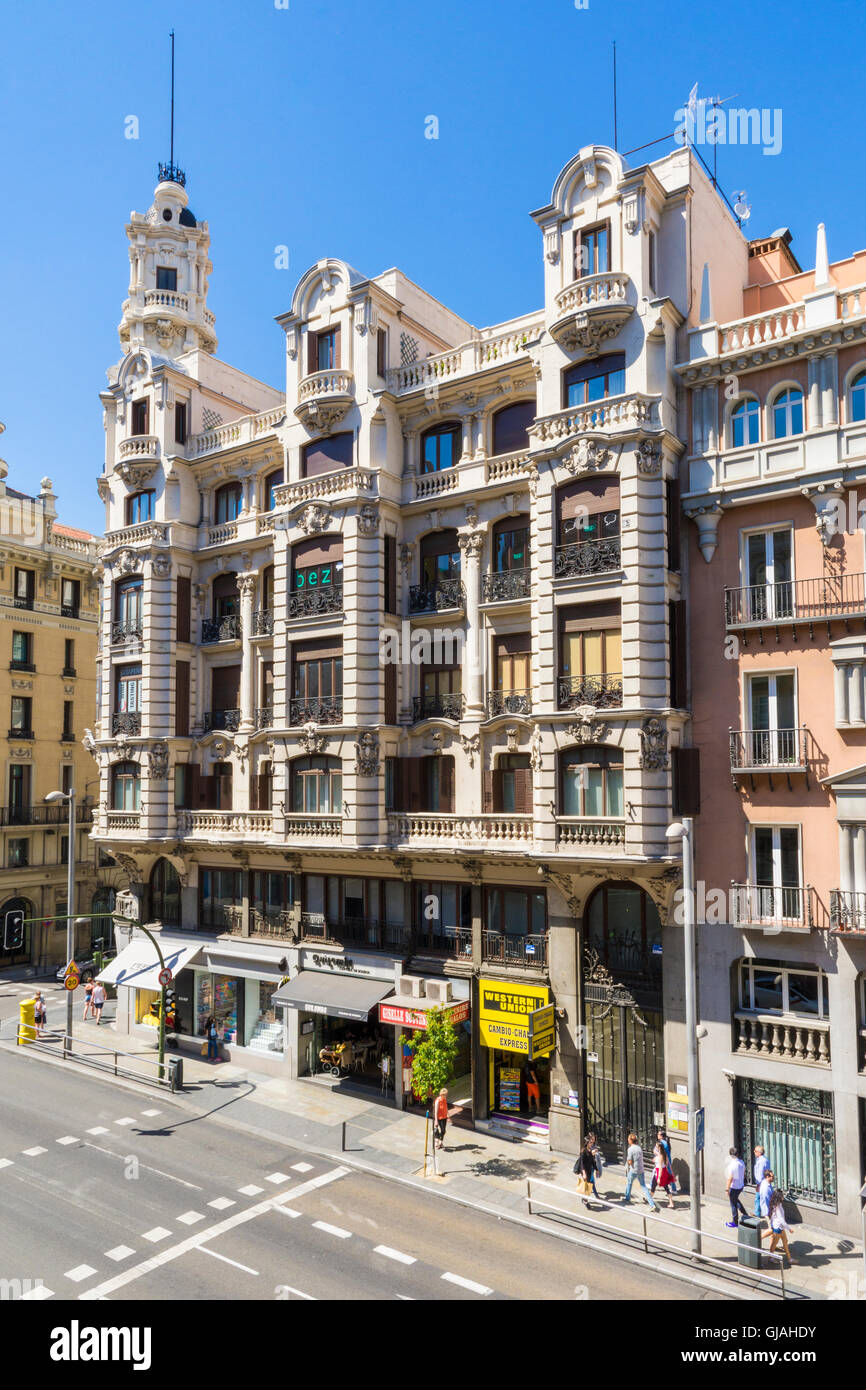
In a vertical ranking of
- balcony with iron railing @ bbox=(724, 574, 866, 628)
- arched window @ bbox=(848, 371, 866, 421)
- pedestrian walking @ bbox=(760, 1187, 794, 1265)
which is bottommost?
pedestrian walking @ bbox=(760, 1187, 794, 1265)

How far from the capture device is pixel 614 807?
23.2 metres

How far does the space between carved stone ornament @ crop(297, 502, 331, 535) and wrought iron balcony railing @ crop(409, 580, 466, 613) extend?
382cm

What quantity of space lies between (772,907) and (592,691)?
7.31 m

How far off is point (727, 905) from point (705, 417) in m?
13.6

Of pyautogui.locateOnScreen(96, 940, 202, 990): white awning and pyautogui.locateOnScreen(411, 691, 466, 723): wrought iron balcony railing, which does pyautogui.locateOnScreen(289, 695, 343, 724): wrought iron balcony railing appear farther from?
pyautogui.locateOnScreen(96, 940, 202, 990): white awning

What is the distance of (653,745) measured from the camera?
22484mm

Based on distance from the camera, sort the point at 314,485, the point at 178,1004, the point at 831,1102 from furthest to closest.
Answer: the point at 178,1004 → the point at 314,485 → the point at 831,1102

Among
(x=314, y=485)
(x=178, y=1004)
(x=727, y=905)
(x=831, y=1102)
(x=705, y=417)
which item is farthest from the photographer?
(x=178, y=1004)

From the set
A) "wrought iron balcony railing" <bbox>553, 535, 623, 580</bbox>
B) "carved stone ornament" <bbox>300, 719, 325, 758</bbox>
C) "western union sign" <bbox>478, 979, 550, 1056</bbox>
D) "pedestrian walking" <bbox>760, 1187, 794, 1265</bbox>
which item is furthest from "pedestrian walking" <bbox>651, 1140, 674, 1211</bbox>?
"carved stone ornament" <bbox>300, 719, 325, 758</bbox>

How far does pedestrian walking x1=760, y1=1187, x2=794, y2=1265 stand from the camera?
730 inches

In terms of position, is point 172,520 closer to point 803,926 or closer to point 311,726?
point 311,726

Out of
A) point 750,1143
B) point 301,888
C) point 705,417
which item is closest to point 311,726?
point 301,888

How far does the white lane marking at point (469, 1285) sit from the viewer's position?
1719 centimetres

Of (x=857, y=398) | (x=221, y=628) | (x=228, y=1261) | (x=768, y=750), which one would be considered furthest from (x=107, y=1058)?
(x=857, y=398)
